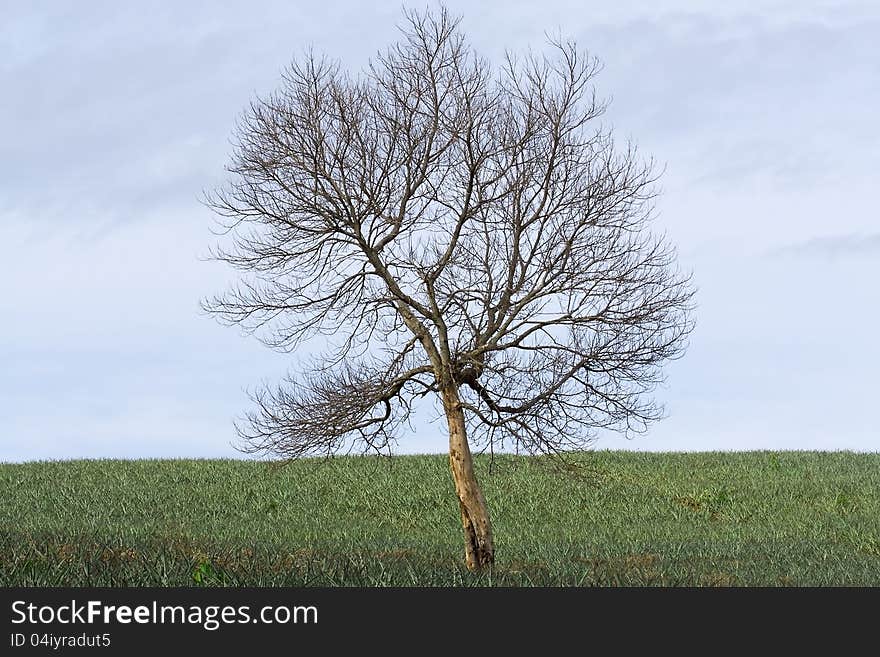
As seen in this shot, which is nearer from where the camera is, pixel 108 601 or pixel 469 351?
pixel 108 601

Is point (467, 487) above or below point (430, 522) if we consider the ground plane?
below

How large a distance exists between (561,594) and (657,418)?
4968mm

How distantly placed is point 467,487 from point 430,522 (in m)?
9.74

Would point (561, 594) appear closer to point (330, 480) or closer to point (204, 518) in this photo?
point (204, 518)

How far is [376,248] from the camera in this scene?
512 inches

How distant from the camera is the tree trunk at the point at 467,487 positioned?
12805mm

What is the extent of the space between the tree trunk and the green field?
1.57ft

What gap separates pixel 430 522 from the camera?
22203mm

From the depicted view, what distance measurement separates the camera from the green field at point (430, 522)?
35.9 ft

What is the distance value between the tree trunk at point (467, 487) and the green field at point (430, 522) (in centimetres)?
48

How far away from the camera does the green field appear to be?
1095cm

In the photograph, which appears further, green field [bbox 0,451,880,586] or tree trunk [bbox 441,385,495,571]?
tree trunk [bbox 441,385,495,571]

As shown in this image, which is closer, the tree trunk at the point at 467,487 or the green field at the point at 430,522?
the green field at the point at 430,522

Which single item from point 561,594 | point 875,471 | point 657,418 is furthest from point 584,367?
point 875,471
